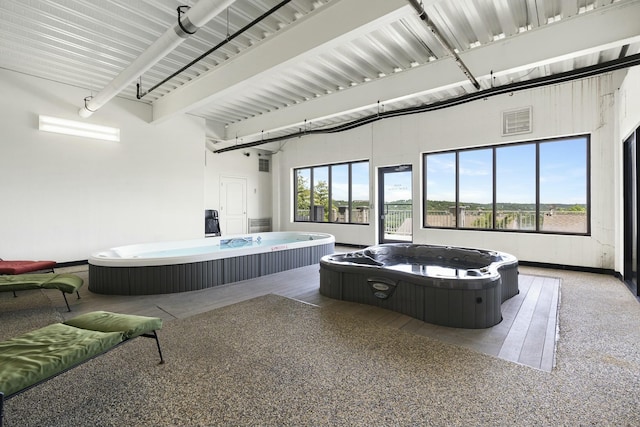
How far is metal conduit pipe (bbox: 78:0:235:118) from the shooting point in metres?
2.64

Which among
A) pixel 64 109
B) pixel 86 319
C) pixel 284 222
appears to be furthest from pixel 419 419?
pixel 284 222

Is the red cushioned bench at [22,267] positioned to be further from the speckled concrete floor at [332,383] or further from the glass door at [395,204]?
the glass door at [395,204]

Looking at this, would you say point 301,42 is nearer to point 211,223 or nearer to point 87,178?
point 87,178

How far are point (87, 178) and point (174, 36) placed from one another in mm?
4061

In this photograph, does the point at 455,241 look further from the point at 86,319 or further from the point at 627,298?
the point at 86,319

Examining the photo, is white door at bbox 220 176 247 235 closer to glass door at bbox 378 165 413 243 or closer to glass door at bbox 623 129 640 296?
glass door at bbox 378 165 413 243

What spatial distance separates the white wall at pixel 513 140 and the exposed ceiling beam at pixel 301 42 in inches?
159

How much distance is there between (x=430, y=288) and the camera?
3.03 meters

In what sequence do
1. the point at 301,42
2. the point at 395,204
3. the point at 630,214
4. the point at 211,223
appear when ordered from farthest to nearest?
the point at 211,223, the point at 395,204, the point at 630,214, the point at 301,42

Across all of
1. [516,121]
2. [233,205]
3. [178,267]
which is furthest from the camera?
[233,205]

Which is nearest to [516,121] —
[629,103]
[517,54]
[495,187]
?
[495,187]

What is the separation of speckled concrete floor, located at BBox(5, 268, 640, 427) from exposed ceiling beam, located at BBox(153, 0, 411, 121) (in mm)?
2924

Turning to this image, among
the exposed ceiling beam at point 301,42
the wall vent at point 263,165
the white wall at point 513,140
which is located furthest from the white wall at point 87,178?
the white wall at point 513,140

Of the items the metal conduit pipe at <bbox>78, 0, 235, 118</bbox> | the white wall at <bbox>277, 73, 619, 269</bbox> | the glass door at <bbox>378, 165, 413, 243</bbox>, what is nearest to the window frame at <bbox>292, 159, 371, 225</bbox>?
the white wall at <bbox>277, 73, 619, 269</bbox>
